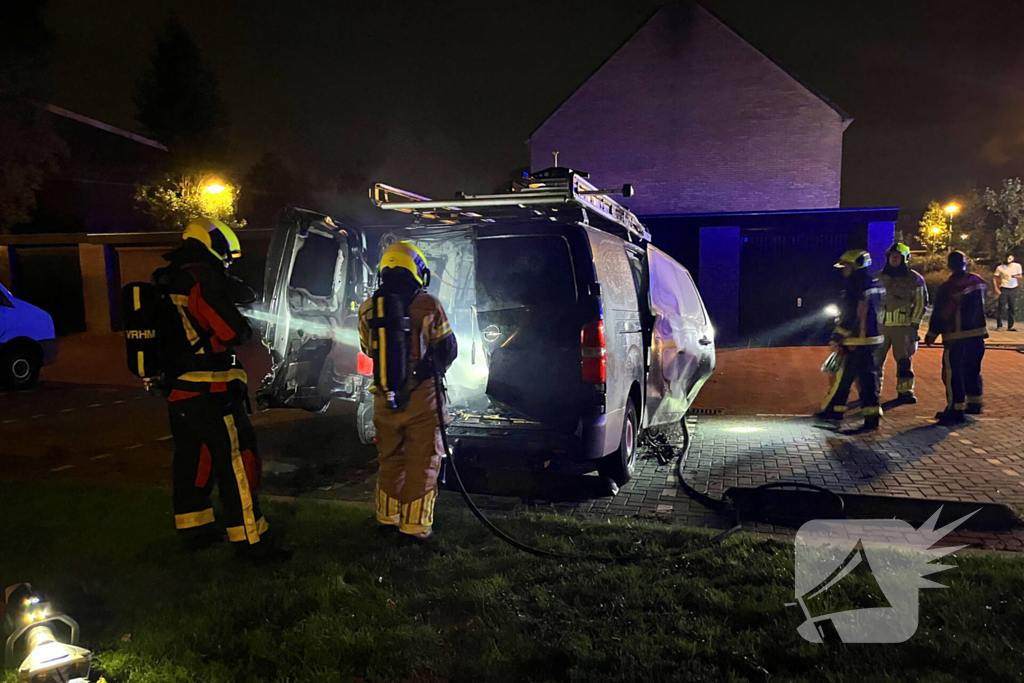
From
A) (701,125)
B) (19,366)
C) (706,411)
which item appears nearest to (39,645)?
(706,411)

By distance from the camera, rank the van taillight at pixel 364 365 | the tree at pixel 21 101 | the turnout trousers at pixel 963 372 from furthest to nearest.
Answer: the tree at pixel 21 101 < the turnout trousers at pixel 963 372 < the van taillight at pixel 364 365

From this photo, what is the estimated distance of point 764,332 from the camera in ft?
53.3

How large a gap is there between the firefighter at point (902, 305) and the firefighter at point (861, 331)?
837mm

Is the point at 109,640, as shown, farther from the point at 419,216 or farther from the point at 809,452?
the point at 809,452

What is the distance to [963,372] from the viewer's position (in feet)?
23.2

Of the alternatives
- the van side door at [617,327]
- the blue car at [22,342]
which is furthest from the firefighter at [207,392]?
the blue car at [22,342]

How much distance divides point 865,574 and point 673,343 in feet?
9.18

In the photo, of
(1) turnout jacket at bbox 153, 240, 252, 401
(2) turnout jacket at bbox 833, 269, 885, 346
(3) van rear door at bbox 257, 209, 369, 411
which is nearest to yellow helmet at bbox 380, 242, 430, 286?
(1) turnout jacket at bbox 153, 240, 252, 401

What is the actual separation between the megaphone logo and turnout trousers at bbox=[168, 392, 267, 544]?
115 inches

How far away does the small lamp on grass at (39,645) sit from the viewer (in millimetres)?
2252

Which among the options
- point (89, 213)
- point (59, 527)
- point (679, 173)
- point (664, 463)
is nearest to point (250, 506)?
point (59, 527)

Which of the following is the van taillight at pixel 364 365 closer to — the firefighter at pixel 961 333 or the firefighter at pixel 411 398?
the firefighter at pixel 411 398

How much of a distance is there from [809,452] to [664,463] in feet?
4.52

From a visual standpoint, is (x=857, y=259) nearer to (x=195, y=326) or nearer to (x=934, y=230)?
(x=195, y=326)
